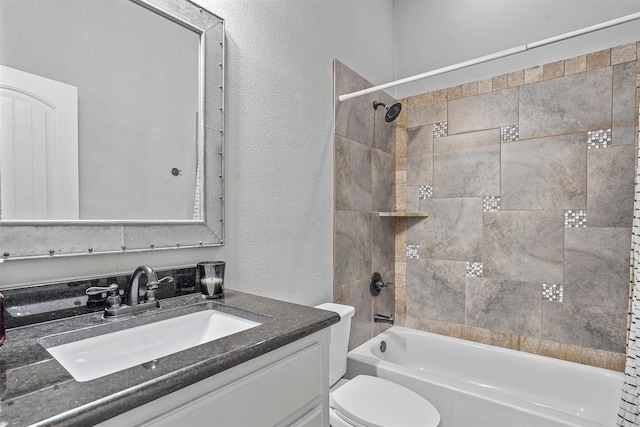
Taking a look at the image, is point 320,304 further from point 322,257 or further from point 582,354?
point 582,354

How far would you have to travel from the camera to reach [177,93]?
122cm

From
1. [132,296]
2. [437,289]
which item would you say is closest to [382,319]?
[437,289]

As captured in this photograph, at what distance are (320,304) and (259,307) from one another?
884 mm

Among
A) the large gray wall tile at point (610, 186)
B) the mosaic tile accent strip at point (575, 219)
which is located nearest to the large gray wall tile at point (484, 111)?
the large gray wall tile at point (610, 186)

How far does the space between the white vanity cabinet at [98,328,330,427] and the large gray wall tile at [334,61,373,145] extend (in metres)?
1.42

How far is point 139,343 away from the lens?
2.97 feet

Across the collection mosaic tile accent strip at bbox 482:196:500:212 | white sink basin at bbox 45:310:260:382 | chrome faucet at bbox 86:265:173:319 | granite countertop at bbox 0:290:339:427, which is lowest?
white sink basin at bbox 45:310:260:382

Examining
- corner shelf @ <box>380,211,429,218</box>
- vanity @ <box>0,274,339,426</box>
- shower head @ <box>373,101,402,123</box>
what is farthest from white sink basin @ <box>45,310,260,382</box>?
shower head @ <box>373,101,402,123</box>

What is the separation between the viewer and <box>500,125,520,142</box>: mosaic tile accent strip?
2207mm

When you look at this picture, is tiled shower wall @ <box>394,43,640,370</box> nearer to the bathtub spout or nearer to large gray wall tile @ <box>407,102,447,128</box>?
large gray wall tile @ <box>407,102,447,128</box>

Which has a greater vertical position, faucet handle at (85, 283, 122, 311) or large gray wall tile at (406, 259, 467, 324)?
faucet handle at (85, 283, 122, 311)

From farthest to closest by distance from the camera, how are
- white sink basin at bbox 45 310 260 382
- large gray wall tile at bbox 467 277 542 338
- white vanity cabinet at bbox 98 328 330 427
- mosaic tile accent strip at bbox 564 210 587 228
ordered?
large gray wall tile at bbox 467 277 542 338, mosaic tile accent strip at bbox 564 210 587 228, white sink basin at bbox 45 310 260 382, white vanity cabinet at bbox 98 328 330 427

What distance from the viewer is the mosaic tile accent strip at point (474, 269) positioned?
2.33 m

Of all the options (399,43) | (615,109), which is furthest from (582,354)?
(399,43)
